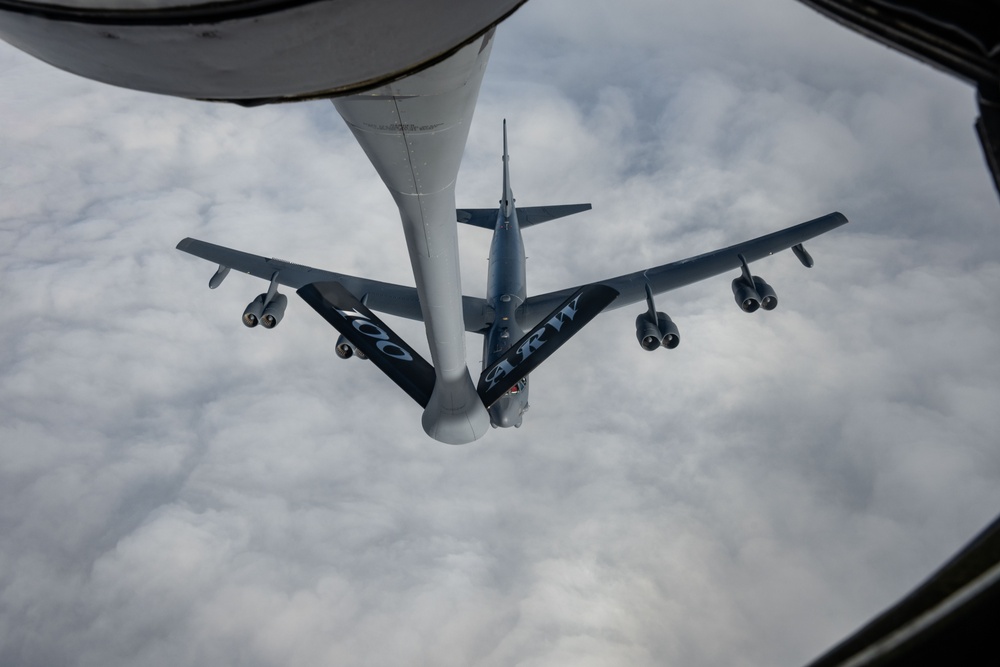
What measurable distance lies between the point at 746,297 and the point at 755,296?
0.33 m

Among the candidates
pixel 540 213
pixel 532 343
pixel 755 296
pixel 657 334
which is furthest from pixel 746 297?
pixel 540 213

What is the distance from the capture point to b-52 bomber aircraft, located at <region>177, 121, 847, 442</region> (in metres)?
17.6

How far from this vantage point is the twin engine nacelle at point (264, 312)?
2405cm

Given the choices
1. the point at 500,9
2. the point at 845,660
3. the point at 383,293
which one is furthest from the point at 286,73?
the point at 383,293

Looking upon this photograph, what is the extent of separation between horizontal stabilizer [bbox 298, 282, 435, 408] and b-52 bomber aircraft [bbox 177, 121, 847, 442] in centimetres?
3

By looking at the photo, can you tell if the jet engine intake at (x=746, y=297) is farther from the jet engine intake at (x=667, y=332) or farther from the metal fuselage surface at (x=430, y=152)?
the metal fuselage surface at (x=430, y=152)

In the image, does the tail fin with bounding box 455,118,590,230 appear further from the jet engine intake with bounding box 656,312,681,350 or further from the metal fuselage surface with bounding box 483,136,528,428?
the jet engine intake with bounding box 656,312,681,350

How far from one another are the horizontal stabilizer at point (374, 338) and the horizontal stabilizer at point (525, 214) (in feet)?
64.1

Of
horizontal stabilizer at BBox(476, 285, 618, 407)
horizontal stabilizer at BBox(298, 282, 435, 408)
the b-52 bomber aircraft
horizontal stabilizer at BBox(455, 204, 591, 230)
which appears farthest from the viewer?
horizontal stabilizer at BBox(455, 204, 591, 230)

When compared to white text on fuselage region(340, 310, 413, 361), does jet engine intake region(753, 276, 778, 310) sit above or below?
above

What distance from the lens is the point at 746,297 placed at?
23.8 m

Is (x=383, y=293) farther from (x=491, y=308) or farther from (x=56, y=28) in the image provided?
(x=56, y=28)

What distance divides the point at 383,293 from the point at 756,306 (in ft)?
54.3

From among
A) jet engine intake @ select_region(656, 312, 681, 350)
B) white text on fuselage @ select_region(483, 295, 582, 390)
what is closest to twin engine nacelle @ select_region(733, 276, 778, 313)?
jet engine intake @ select_region(656, 312, 681, 350)
